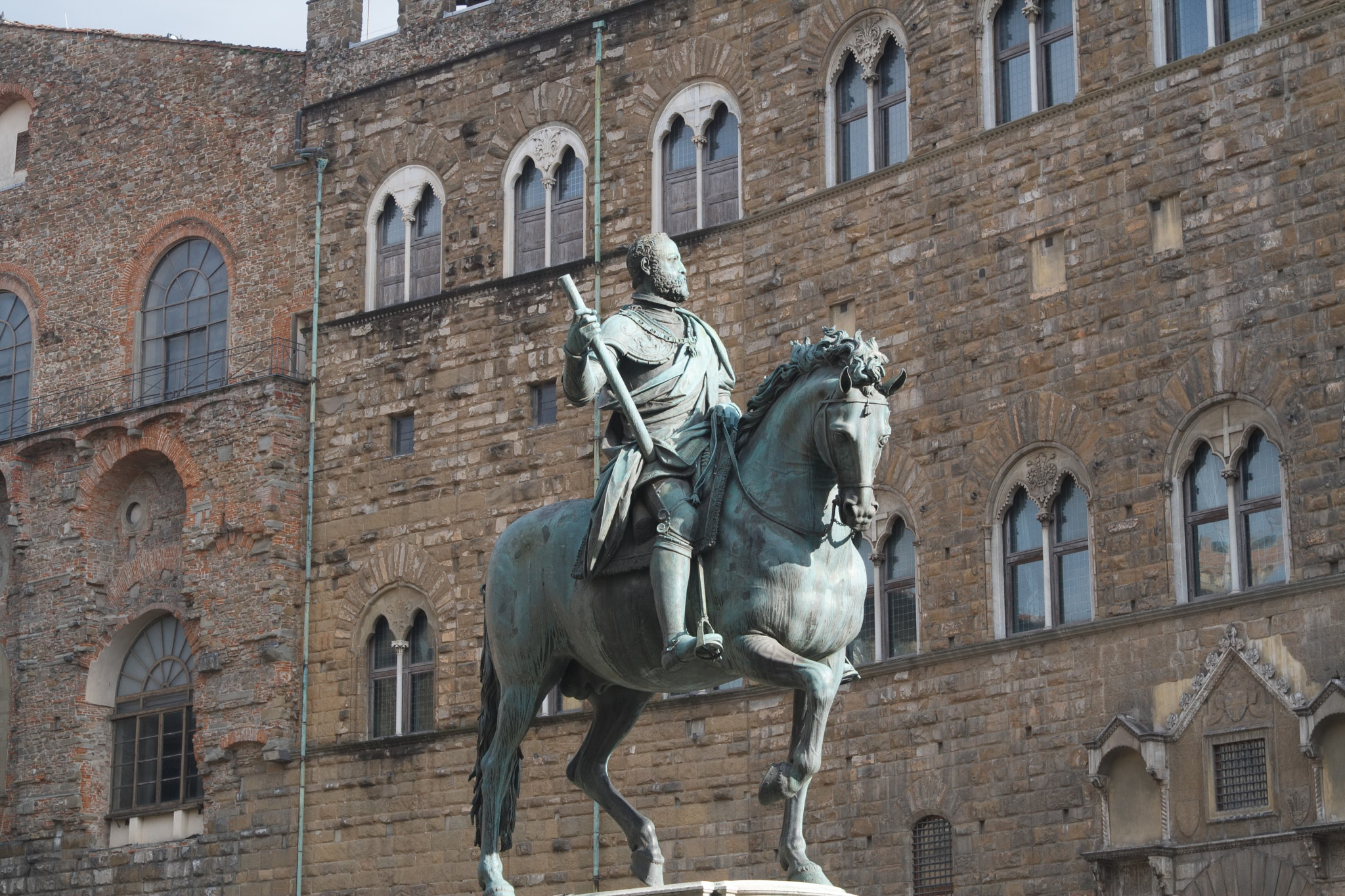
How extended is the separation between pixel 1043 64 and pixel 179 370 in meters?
13.9

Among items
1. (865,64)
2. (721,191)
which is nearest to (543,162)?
(721,191)

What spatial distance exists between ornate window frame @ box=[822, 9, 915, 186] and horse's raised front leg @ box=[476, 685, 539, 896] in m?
15.3

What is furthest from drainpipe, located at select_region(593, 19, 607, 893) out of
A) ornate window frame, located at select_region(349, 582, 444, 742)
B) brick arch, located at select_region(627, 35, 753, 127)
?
ornate window frame, located at select_region(349, 582, 444, 742)

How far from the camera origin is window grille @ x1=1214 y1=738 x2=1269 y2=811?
21.1m

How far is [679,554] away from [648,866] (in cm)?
155

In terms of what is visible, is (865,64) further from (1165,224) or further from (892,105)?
(1165,224)

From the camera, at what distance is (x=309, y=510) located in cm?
3047

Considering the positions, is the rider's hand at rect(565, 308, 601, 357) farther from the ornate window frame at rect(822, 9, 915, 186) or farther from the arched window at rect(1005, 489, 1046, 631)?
the ornate window frame at rect(822, 9, 915, 186)

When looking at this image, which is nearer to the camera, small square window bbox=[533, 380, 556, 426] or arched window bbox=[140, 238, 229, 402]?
small square window bbox=[533, 380, 556, 426]

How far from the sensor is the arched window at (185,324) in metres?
32.5

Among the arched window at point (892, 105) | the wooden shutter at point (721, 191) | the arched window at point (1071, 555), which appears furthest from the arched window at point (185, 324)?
the arched window at point (1071, 555)

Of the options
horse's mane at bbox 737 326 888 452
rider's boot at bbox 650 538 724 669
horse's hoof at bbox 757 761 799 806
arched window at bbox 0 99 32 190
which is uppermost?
arched window at bbox 0 99 32 190

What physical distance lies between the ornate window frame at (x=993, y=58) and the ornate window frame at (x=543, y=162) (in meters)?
6.08

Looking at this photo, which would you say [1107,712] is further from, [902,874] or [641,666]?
Answer: [641,666]
